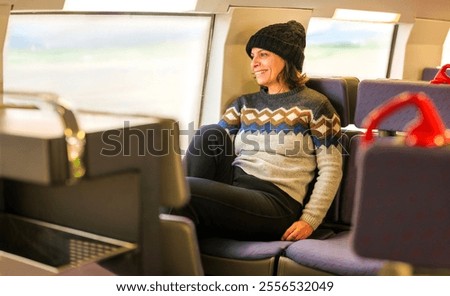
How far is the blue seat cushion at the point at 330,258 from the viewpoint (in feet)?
8.45

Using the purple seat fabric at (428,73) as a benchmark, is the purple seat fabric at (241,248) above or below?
below

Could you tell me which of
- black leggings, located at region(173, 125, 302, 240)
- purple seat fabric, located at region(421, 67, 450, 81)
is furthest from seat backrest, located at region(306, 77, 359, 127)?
purple seat fabric, located at region(421, 67, 450, 81)

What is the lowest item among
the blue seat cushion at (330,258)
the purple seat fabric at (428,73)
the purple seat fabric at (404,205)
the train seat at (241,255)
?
the train seat at (241,255)

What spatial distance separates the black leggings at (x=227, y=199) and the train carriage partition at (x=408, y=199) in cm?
137

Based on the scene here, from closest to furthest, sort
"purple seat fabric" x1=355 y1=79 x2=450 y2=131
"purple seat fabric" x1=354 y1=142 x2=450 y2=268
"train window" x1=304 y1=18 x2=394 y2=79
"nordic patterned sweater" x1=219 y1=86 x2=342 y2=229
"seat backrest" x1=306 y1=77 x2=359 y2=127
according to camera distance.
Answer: "purple seat fabric" x1=354 y1=142 x2=450 y2=268 < "purple seat fabric" x1=355 y1=79 x2=450 y2=131 < "nordic patterned sweater" x1=219 y1=86 x2=342 y2=229 < "seat backrest" x1=306 y1=77 x2=359 y2=127 < "train window" x1=304 y1=18 x2=394 y2=79

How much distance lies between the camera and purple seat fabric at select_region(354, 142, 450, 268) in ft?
4.88

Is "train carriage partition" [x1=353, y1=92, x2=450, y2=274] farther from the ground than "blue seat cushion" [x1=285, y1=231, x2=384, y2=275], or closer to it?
farther from the ground

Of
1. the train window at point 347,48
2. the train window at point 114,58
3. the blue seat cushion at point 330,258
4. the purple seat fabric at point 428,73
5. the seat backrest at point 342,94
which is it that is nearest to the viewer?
the blue seat cushion at point 330,258

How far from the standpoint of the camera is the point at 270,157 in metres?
3.12

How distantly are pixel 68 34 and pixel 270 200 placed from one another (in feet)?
4.36

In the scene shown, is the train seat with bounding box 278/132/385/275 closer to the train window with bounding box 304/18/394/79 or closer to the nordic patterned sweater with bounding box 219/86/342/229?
the nordic patterned sweater with bounding box 219/86/342/229

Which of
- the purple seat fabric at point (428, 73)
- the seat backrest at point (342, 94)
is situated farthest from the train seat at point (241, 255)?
the purple seat fabric at point (428, 73)

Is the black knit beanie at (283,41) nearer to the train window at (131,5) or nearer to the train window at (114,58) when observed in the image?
the train window at (131,5)

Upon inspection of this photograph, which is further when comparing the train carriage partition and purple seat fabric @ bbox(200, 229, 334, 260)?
purple seat fabric @ bbox(200, 229, 334, 260)
